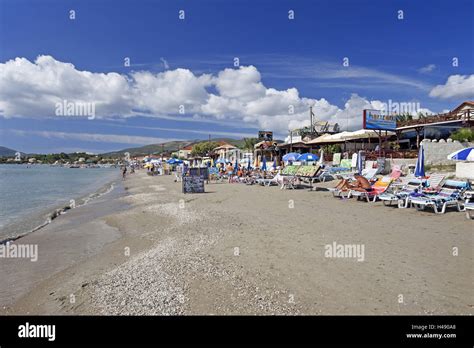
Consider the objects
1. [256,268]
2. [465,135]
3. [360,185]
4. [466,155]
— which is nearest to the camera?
[256,268]

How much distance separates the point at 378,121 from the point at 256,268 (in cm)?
2229

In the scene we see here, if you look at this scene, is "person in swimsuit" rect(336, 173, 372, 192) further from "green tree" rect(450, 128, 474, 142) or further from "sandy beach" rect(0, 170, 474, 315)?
"green tree" rect(450, 128, 474, 142)

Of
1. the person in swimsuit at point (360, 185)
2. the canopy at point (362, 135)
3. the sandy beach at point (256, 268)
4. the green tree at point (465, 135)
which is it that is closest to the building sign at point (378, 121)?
the canopy at point (362, 135)

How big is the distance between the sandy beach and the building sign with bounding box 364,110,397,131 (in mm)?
15652

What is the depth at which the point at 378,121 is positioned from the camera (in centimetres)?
2334

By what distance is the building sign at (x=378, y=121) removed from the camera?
23.0 m

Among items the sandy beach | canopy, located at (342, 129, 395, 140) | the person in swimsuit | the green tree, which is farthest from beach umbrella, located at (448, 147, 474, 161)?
canopy, located at (342, 129, 395, 140)

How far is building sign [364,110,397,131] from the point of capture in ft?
75.5

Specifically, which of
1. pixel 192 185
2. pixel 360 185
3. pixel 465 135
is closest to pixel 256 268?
pixel 360 185

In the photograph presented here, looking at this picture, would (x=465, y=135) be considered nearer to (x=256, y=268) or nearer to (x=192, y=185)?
(x=192, y=185)

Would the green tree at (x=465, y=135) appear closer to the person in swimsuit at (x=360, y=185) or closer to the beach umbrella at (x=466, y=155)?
the person in swimsuit at (x=360, y=185)
